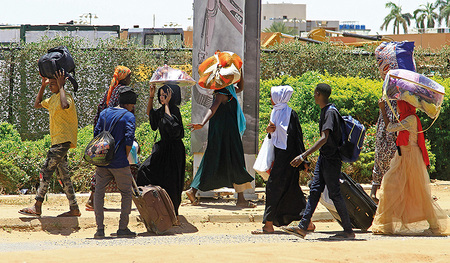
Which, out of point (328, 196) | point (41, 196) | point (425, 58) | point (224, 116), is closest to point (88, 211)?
point (41, 196)

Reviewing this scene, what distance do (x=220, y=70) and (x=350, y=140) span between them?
2.39 meters

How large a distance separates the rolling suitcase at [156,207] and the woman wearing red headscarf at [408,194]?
2.38 metres

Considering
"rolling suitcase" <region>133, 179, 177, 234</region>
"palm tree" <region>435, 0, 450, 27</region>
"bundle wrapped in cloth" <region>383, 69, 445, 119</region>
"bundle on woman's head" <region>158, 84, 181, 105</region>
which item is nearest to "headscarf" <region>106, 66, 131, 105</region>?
"bundle on woman's head" <region>158, 84, 181, 105</region>

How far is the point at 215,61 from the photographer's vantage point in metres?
8.52

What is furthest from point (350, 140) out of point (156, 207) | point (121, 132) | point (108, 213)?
point (108, 213)

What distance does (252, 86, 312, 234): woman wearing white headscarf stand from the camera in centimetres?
702

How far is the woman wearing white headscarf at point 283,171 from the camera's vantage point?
276 inches

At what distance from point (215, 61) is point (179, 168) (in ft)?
5.91

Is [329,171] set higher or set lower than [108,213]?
higher

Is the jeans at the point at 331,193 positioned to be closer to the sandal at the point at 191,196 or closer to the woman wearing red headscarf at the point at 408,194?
the woman wearing red headscarf at the point at 408,194

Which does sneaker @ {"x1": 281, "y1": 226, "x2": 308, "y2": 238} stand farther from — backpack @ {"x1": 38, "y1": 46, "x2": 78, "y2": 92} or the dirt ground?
backpack @ {"x1": 38, "y1": 46, "x2": 78, "y2": 92}

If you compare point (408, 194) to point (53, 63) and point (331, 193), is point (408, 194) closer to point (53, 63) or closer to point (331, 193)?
point (331, 193)

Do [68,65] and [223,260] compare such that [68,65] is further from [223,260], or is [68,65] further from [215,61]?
[223,260]

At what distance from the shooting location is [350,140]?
6.67 m
